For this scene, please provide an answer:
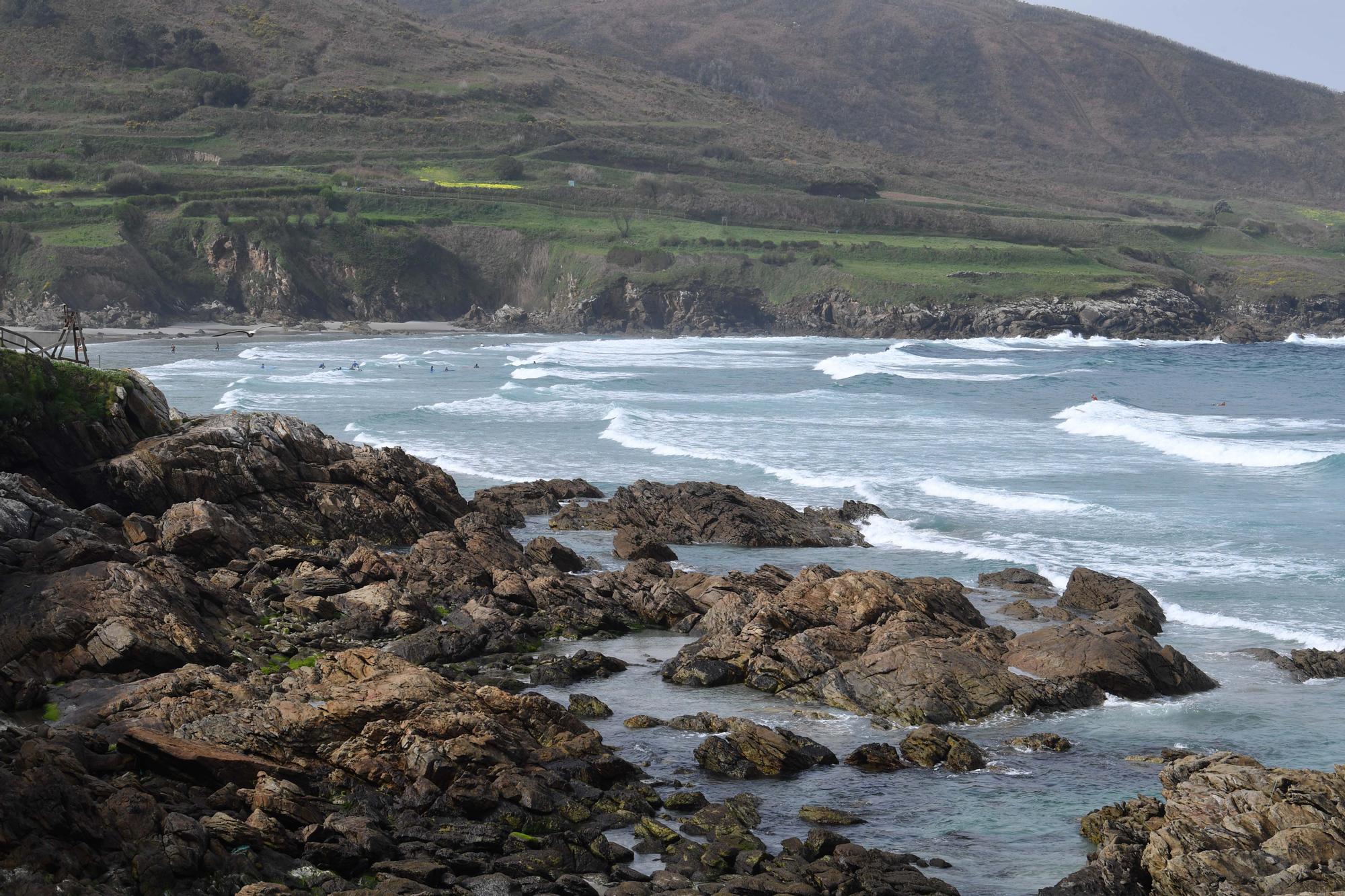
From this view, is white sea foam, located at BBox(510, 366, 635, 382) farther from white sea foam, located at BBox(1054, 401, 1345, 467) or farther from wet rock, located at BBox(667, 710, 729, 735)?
wet rock, located at BBox(667, 710, 729, 735)

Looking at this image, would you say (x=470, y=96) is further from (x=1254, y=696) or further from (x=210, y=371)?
(x=1254, y=696)

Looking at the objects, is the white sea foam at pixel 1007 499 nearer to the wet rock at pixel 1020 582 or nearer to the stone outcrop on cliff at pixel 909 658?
the wet rock at pixel 1020 582

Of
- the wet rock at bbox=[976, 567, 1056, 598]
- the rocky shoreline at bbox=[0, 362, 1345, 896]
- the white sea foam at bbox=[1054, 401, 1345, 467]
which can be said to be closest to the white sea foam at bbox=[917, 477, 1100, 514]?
the wet rock at bbox=[976, 567, 1056, 598]

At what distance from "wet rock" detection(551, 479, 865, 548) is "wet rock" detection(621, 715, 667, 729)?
14.7 meters

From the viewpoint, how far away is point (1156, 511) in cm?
4134

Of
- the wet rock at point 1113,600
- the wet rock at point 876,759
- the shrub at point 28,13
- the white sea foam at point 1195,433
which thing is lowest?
→ the wet rock at point 876,759

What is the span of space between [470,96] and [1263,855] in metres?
192

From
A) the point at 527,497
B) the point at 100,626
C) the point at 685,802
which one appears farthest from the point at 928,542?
the point at 100,626

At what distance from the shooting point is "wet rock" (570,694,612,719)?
20750 mm

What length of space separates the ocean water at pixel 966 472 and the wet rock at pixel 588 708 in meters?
0.47

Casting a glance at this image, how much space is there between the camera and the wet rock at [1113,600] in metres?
27.3

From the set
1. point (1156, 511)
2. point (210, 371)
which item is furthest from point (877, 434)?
point (210, 371)

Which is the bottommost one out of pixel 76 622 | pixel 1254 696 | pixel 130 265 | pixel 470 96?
pixel 1254 696

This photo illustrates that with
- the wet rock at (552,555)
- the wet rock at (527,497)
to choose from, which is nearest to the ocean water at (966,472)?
the wet rock at (527,497)
